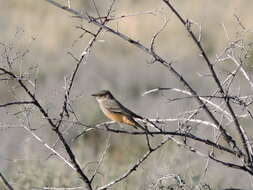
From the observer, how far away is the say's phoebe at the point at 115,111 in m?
5.90

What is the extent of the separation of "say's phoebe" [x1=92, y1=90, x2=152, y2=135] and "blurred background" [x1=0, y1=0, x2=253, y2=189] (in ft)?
1.34

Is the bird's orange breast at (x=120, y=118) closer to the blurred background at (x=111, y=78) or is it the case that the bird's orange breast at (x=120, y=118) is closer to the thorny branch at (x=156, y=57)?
the blurred background at (x=111, y=78)

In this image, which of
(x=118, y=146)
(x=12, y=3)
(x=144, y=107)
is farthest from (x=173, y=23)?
(x=118, y=146)

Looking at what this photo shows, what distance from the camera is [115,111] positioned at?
614 centimetres

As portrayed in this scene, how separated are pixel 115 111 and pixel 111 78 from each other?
31.9ft

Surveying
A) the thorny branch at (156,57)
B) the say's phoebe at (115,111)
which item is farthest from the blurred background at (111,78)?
the say's phoebe at (115,111)

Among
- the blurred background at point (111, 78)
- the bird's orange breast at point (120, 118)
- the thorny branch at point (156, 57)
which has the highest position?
the blurred background at point (111, 78)

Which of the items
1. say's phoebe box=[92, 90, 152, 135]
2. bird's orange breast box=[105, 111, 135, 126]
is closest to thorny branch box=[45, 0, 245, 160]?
say's phoebe box=[92, 90, 152, 135]

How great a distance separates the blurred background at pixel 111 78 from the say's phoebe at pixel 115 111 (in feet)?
1.34

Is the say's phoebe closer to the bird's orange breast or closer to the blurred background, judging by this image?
the bird's orange breast

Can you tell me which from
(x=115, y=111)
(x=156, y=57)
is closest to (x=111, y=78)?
(x=115, y=111)

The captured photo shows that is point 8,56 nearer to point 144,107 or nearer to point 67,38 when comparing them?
point 144,107

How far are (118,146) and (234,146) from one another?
700cm

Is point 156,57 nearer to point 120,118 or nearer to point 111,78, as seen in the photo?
point 120,118
